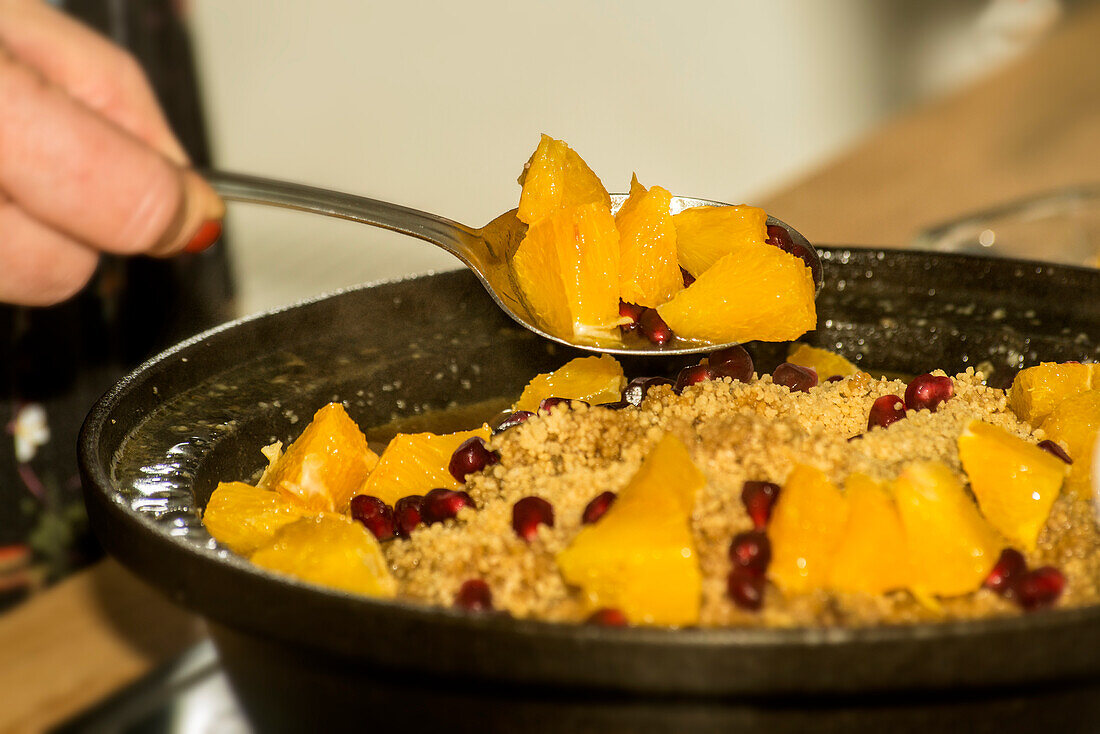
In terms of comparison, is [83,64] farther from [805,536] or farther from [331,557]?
[805,536]

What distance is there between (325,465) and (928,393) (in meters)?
0.52

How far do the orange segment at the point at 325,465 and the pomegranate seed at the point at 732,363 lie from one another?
324mm

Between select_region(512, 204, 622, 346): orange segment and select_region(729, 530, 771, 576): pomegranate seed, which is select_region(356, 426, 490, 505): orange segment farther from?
select_region(729, 530, 771, 576): pomegranate seed

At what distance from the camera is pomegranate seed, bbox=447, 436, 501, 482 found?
0.91 metres

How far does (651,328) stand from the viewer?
101 cm

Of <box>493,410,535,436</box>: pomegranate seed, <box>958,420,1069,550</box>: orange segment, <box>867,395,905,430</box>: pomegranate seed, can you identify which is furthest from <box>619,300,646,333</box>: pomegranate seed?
<box>958,420,1069,550</box>: orange segment

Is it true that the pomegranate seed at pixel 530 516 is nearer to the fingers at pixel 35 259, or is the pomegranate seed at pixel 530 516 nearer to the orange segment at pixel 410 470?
the orange segment at pixel 410 470

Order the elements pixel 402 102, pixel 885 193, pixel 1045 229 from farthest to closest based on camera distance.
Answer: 1. pixel 402 102
2. pixel 885 193
3. pixel 1045 229

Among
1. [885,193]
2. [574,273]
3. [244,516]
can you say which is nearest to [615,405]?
[574,273]

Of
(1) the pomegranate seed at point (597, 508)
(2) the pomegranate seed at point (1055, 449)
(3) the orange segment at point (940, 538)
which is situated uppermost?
(2) the pomegranate seed at point (1055, 449)

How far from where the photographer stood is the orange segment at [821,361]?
1121 millimetres

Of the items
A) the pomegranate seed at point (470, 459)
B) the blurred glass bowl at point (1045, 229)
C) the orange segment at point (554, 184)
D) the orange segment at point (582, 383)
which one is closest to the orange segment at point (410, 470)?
the pomegranate seed at point (470, 459)

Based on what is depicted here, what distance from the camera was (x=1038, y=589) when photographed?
705 mm

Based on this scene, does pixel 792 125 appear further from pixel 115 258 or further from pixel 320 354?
pixel 320 354
